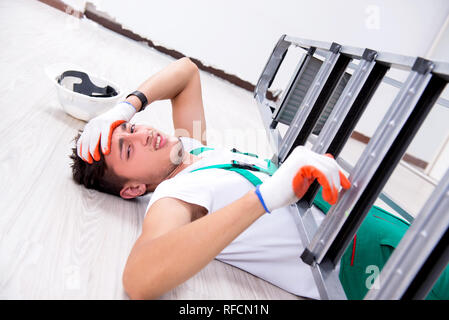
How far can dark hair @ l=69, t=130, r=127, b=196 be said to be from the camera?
1.33 meters

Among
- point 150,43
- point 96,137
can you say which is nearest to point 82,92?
point 96,137

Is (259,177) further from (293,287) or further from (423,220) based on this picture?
(423,220)

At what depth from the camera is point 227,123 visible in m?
2.94

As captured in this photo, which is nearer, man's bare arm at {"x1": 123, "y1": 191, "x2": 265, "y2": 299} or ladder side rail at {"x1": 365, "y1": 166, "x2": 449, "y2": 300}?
ladder side rail at {"x1": 365, "y1": 166, "x2": 449, "y2": 300}

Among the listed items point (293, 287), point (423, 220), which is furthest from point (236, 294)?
point (423, 220)

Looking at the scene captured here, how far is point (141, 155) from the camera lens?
1.28m

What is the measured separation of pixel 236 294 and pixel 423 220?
60 cm

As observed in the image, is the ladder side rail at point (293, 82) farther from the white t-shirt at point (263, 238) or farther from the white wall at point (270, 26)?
the white wall at point (270, 26)

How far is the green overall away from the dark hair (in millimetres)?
315

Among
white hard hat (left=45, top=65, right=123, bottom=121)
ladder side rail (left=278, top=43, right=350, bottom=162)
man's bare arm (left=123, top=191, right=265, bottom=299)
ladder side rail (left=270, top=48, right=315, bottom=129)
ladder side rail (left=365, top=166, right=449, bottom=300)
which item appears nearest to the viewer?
ladder side rail (left=365, top=166, right=449, bottom=300)

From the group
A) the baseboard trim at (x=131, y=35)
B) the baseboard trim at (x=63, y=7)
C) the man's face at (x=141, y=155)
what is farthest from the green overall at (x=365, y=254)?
the baseboard trim at (x=63, y=7)

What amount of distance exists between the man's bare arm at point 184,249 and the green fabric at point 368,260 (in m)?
0.43

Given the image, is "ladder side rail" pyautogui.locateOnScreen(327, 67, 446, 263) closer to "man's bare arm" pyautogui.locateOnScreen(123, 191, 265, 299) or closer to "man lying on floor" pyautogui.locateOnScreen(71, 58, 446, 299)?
"man lying on floor" pyautogui.locateOnScreen(71, 58, 446, 299)

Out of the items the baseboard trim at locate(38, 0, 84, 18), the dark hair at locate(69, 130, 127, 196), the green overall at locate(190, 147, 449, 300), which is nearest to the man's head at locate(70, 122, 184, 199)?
the dark hair at locate(69, 130, 127, 196)
